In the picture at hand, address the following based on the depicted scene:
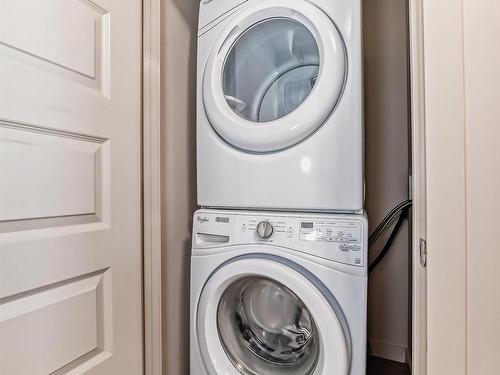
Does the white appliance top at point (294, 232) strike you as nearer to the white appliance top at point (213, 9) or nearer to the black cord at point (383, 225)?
the black cord at point (383, 225)

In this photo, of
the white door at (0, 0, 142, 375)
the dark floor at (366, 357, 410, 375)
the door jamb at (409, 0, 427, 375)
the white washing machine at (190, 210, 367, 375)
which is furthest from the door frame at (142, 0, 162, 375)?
the dark floor at (366, 357, 410, 375)

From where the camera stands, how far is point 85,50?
0.90 m

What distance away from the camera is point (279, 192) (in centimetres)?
103

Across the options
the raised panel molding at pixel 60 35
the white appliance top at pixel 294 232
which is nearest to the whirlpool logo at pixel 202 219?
the white appliance top at pixel 294 232

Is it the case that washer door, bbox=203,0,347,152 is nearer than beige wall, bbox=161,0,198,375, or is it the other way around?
washer door, bbox=203,0,347,152

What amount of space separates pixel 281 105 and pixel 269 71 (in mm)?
166

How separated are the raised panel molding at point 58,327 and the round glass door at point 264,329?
1.30 ft

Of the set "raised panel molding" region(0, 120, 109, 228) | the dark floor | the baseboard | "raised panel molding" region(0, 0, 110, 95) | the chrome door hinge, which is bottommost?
the dark floor

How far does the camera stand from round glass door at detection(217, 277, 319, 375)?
110cm

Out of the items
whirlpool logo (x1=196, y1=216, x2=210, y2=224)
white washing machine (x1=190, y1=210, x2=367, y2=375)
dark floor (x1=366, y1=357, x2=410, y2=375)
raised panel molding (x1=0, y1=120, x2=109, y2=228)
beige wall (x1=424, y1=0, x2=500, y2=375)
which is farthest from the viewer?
dark floor (x1=366, y1=357, x2=410, y2=375)

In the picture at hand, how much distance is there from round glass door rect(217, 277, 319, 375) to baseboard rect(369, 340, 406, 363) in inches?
22.8

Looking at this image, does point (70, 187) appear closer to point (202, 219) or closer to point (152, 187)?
point (152, 187)

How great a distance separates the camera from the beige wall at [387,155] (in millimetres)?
1440

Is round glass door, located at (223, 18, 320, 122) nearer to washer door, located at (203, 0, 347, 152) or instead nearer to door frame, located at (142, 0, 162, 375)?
washer door, located at (203, 0, 347, 152)
